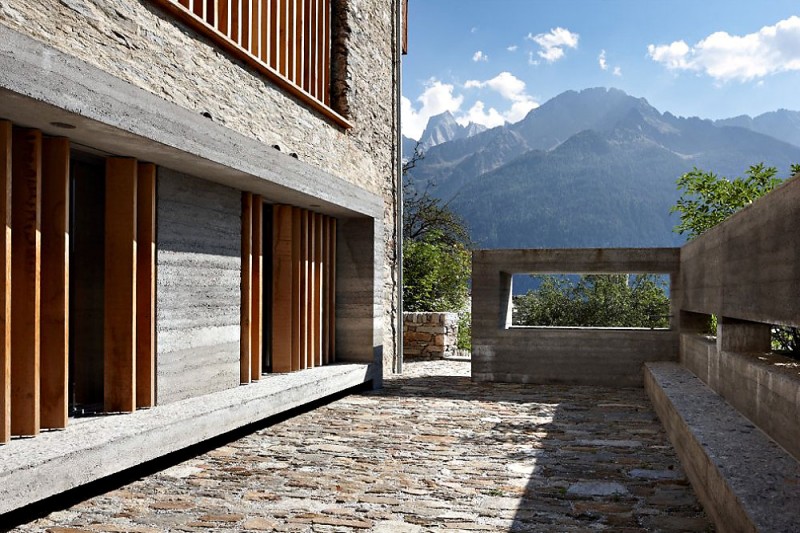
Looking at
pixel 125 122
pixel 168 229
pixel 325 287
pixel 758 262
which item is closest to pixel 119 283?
pixel 168 229

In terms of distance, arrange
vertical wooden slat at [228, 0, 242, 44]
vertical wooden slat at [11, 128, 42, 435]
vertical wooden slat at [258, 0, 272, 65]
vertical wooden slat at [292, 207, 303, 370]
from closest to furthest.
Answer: vertical wooden slat at [11, 128, 42, 435] < vertical wooden slat at [228, 0, 242, 44] < vertical wooden slat at [258, 0, 272, 65] < vertical wooden slat at [292, 207, 303, 370]

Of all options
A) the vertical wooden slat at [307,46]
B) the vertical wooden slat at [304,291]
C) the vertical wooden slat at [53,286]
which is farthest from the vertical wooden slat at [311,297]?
the vertical wooden slat at [53,286]

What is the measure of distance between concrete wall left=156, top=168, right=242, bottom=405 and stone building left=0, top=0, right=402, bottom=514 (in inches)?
0.7

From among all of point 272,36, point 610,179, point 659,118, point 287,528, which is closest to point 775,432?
point 287,528

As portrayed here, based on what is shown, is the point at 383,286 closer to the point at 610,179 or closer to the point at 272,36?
the point at 272,36

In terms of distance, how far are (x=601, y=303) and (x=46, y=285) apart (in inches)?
429

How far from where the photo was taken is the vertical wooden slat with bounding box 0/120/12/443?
3703 millimetres

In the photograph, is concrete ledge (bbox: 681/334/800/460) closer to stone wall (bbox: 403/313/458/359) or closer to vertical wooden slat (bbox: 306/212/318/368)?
vertical wooden slat (bbox: 306/212/318/368)

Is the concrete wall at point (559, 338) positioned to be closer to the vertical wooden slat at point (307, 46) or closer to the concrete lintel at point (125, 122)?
the vertical wooden slat at point (307, 46)

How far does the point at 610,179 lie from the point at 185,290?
10355 centimetres

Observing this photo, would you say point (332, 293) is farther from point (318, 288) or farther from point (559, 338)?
point (559, 338)

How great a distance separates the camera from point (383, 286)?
905 centimetres

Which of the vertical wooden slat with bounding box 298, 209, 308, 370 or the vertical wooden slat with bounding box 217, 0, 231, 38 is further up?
the vertical wooden slat with bounding box 217, 0, 231, 38

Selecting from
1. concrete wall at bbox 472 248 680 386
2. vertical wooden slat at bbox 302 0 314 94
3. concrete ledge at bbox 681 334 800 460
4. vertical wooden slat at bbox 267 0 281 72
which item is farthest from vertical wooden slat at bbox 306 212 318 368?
concrete ledge at bbox 681 334 800 460
